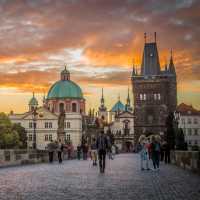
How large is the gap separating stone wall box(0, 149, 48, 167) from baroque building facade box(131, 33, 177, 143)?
9879 cm

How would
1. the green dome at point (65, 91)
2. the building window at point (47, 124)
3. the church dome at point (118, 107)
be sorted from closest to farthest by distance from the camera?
1. the building window at point (47, 124)
2. the green dome at point (65, 91)
3. the church dome at point (118, 107)

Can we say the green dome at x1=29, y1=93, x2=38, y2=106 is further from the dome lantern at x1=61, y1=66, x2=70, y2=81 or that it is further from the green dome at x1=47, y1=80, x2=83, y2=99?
the green dome at x1=47, y1=80, x2=83, y2=99

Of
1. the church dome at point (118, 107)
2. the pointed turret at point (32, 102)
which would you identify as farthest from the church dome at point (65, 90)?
the church dome at point (118, 107)

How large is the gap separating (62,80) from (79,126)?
17.4 meters

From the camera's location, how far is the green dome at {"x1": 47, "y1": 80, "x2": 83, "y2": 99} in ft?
459

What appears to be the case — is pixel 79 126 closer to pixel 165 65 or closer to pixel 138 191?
pixel 165 65

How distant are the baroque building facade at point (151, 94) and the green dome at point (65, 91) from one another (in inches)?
598

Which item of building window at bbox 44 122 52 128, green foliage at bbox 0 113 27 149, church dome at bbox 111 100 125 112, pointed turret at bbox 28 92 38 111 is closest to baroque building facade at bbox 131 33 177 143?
building window at bbox 44 122 52 128

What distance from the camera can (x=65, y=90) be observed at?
141m

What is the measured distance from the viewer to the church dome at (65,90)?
140 m

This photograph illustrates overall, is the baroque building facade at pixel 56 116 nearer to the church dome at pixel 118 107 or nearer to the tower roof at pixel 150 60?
the tower roof at pixel 150 60

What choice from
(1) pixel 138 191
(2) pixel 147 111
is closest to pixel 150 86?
(2) pixel 147 111

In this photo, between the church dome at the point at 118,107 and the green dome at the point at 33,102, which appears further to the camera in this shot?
the church dome at the point at 118,107

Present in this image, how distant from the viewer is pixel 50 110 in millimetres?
142000
